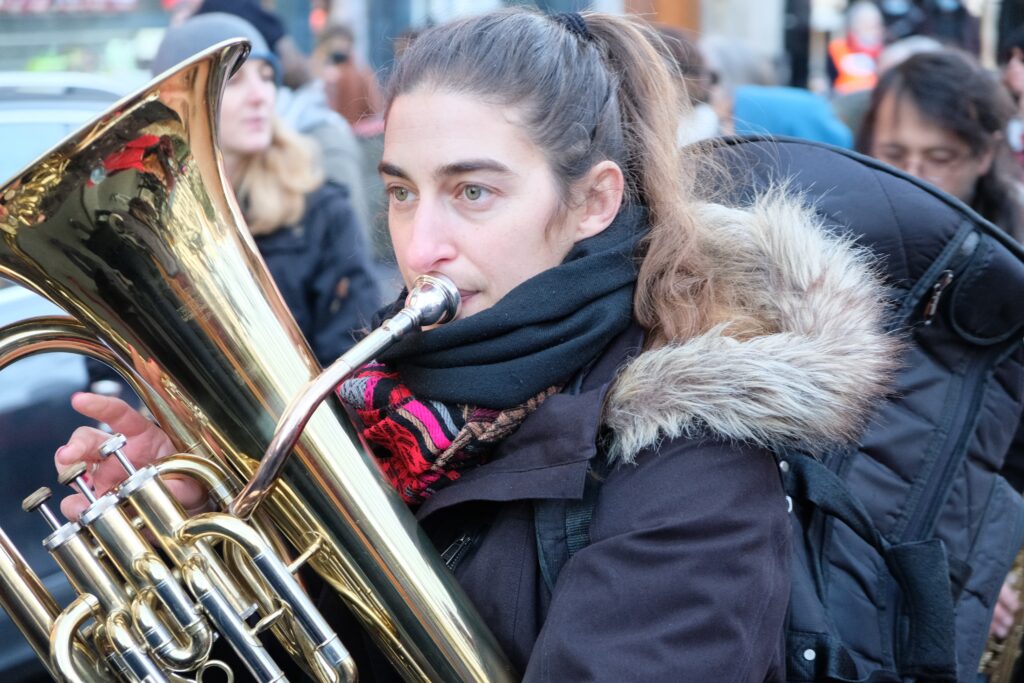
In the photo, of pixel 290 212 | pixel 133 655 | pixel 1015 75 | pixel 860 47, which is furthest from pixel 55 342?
pixel 860 47

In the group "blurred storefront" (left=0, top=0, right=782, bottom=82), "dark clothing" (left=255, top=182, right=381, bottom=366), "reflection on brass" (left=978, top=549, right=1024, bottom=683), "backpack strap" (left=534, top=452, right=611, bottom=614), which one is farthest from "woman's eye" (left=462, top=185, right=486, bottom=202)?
"blurred storefront" (left=0, top=0, right=782, bottom=82)

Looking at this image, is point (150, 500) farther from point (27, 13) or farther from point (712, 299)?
point (27, 13)

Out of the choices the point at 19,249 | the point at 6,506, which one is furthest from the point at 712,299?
the point at 6,506

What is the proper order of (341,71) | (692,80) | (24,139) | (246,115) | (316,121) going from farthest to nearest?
(341,71)
(316,121)
(246,115)
(24,139)
(692,80)

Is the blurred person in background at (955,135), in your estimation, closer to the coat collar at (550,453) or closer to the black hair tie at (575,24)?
the black hair tie at (575,24)

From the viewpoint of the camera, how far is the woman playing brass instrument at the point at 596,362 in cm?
125

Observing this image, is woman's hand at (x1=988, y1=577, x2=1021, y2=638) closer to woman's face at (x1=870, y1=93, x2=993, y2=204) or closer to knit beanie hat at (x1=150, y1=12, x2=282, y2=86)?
woman's face at (x1=870, y1=93, x2=993, y2=204)

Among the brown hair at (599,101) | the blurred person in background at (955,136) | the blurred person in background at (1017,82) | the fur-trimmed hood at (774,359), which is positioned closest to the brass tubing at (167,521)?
the fur-trimmed hood at (774,359)

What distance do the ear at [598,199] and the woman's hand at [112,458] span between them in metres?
0.60

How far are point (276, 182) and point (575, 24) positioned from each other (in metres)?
1.86

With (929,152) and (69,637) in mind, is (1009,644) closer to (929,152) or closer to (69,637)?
(929,152)

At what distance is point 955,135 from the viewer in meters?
2.94

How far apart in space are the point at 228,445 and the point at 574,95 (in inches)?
24.5

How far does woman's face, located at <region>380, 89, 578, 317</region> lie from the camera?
55.5 inches
